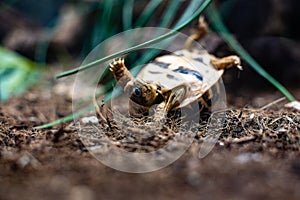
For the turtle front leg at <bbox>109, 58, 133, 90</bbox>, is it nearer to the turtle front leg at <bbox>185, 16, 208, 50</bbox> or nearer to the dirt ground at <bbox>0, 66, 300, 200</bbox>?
the dirt ground at <bbox>0, 66, 300, 200</bbox>

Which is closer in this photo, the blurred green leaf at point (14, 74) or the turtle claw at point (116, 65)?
the turtle claw at point (116, 65)

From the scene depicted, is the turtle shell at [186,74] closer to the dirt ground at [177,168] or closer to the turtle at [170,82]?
the turtle at [170,82]

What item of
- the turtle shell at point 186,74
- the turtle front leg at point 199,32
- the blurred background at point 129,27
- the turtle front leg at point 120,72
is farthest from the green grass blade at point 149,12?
the turtle front leg at point 120,72

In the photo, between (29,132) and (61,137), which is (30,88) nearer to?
(29,132)

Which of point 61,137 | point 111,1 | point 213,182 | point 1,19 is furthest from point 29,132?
point 1,19

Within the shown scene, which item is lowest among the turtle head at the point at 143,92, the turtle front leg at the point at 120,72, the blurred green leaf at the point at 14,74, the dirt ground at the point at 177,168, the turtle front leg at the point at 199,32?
the blurred green leaf at the point at 14,74

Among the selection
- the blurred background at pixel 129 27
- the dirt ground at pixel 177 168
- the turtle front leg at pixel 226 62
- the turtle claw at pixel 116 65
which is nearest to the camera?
the dirt ground at pixel 177 168

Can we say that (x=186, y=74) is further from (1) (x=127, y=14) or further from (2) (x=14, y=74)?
(2) (x=14, y=74)
